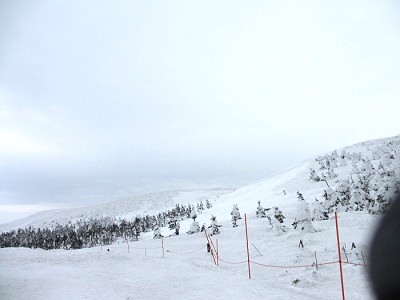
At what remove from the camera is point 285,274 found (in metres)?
19.2

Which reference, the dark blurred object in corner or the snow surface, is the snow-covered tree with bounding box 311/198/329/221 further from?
the dark blurred object in corner

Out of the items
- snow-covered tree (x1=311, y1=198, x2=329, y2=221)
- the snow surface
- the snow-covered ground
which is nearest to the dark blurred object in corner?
the snow-covered ground

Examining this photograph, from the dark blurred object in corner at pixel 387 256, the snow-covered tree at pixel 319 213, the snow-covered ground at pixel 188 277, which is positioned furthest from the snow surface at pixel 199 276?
the snow-covered tree at pixel 319 213

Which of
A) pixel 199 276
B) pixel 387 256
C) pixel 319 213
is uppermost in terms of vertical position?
pixel 387 256

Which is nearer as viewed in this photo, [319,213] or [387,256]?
[387,256]

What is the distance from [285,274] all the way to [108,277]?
30.5ft

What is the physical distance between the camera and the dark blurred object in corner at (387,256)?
2.70 meters

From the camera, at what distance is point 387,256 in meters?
2.83

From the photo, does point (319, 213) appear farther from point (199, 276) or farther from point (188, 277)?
point (188, 277)

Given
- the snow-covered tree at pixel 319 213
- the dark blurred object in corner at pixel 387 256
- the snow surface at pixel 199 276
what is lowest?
the snow surface at pixel 199 276

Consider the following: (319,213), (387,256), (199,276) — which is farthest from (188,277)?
(319,213)

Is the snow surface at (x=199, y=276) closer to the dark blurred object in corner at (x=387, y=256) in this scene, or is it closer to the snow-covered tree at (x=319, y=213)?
the dark blurred object in corner at (x=387, y=256)

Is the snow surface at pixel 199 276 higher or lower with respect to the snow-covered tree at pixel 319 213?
lower

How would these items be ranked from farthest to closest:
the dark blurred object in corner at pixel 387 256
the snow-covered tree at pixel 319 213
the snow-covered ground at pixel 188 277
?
the snow-covered tree at pixel 319 213
the snow-covered ground at pixel 188 277
the dark blurred object in corner at pixel 387 256
